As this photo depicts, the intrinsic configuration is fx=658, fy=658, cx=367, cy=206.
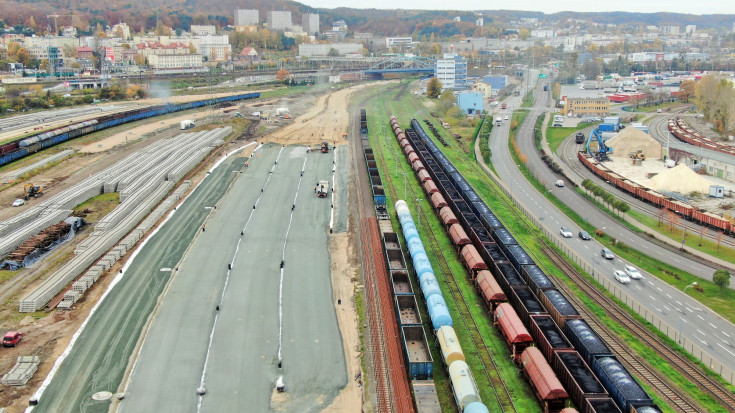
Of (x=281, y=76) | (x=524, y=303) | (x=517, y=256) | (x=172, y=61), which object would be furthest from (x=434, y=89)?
(x=524, y=303)

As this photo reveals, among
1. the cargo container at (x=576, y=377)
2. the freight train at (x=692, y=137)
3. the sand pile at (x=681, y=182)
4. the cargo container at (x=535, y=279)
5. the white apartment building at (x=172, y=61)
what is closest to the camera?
the cargo container at (x=576, y=377)

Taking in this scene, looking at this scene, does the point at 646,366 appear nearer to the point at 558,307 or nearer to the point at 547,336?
the point at 558,307

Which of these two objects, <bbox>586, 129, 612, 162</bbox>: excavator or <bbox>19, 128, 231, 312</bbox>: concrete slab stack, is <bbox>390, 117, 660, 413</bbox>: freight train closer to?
<bbox>19, 128, 231, 312</bbox>: concrete slab stack

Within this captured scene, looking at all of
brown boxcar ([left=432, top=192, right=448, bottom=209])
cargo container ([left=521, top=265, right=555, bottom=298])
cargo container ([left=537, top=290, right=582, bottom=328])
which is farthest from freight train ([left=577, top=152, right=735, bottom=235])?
cargo container ([left=537, top=290, right=582, bottom=328])

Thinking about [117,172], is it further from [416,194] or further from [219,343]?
[219,343]

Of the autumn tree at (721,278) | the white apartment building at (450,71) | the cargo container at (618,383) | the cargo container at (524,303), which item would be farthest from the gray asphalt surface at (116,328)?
the white apartment building at (450,71)

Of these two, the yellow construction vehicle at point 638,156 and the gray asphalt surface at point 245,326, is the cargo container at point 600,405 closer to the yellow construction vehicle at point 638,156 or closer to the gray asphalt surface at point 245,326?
the gray asphalt surface at point 245,326
